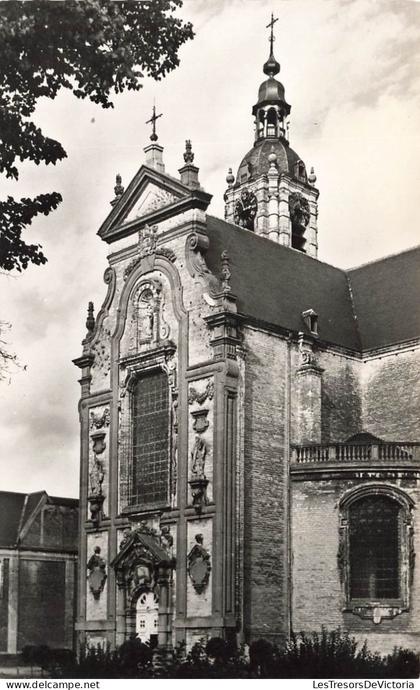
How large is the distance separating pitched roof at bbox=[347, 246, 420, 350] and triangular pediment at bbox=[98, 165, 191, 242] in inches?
331

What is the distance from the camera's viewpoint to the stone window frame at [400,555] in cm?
2802

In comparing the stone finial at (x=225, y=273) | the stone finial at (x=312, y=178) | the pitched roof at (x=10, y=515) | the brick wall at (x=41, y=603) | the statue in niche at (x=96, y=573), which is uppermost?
the stone finial at (x=312, y=178)

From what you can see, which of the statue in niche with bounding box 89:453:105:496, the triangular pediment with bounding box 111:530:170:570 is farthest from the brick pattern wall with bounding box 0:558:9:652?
the triangular pediment with bounding box 111:530:170:570

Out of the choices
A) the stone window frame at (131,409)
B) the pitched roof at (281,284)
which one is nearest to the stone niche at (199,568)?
the stone window frame at (131,409)

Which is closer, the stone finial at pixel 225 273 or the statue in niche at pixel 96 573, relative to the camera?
the stone finial at pixel 225 273

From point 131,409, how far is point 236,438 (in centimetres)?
488

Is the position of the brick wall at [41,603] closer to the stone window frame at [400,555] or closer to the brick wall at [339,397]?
the brick wall at [339,397]

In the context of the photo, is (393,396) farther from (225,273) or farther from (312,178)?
(312,178)

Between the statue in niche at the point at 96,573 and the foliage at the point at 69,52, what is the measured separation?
743 inches

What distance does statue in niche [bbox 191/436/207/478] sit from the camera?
29.7 metres

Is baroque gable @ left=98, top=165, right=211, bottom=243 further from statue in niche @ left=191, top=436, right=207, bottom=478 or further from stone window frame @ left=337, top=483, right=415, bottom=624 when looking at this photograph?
stone window frame @ left=337, top=483, right=415, bottom=624

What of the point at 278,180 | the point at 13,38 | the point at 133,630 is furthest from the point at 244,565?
the point at 278,180

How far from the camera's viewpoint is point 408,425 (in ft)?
110

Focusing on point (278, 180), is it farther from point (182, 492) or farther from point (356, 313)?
point (182, 492)
